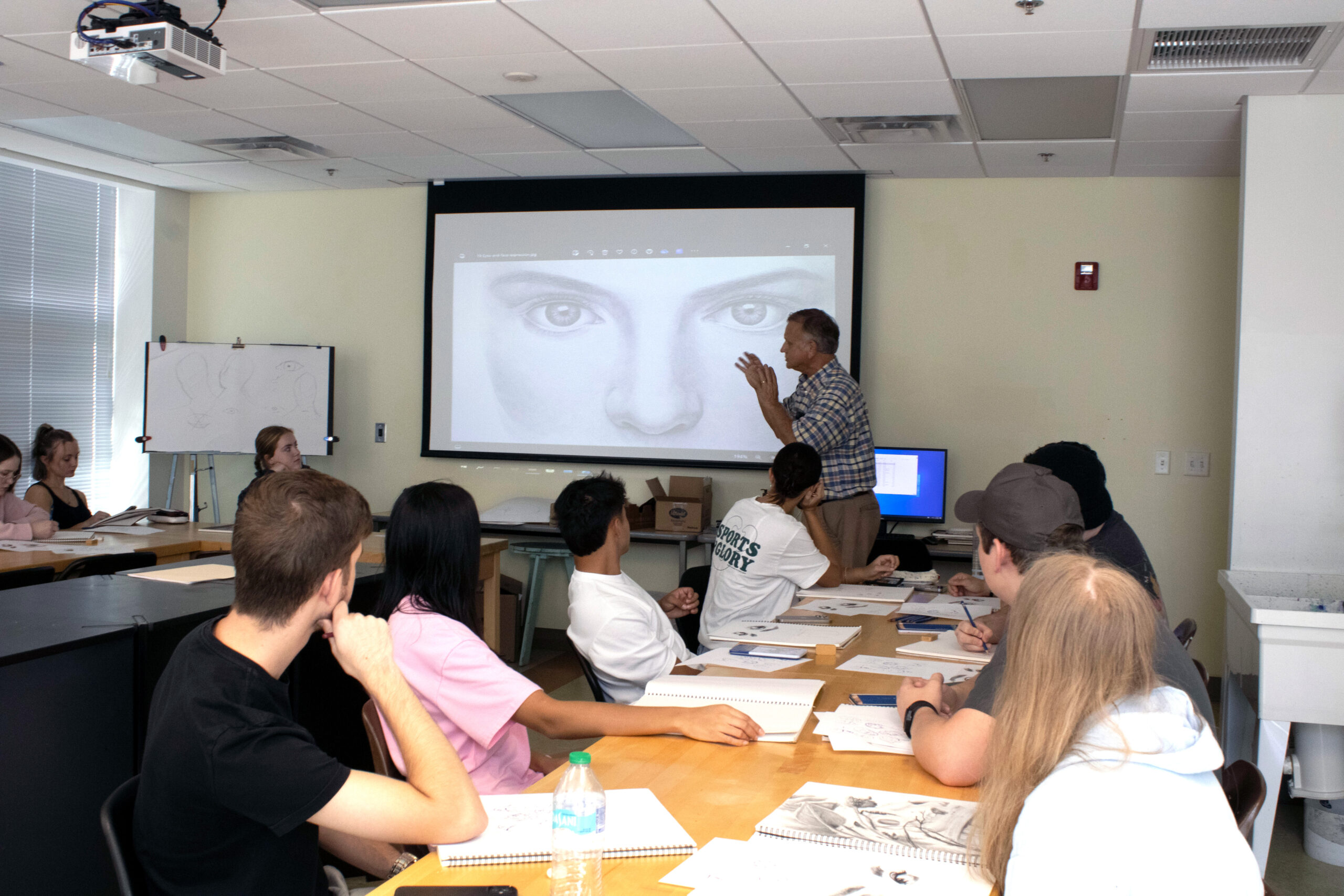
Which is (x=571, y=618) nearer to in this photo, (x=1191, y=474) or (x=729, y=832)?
(x=729, y=832)

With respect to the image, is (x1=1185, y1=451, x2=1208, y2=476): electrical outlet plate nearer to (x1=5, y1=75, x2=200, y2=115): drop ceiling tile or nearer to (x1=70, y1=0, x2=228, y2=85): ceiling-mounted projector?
(x1=70, y1=0, x2=228, y2=85): ceiling-mounted projector

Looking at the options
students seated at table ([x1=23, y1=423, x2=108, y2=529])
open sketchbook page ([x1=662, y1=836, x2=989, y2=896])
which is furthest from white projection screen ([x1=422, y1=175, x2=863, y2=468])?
open sketchbook page ([x1=662, y1=836, x2=989, y2=896])

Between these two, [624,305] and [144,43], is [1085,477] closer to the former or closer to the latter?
[144,43]

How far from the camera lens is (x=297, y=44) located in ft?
12.0

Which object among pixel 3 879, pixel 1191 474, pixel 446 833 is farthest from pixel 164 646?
pixel 1191 474

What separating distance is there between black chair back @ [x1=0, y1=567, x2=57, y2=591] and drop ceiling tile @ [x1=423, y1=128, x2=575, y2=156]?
8.12 feet

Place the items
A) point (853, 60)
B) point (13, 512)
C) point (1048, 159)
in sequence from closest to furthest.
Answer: point (853, 60), point (13, 512), point (1048, 159)

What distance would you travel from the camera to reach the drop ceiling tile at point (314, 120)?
4559 mm

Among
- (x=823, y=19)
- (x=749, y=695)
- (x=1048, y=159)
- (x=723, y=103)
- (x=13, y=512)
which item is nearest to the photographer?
(x=749, y=695)

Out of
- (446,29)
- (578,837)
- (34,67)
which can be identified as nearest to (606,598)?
(578,837)

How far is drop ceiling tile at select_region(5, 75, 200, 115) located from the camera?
4.31 metres

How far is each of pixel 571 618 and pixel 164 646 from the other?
117 cm

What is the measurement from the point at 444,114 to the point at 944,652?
3232 millimetres

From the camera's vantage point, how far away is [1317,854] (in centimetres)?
334
